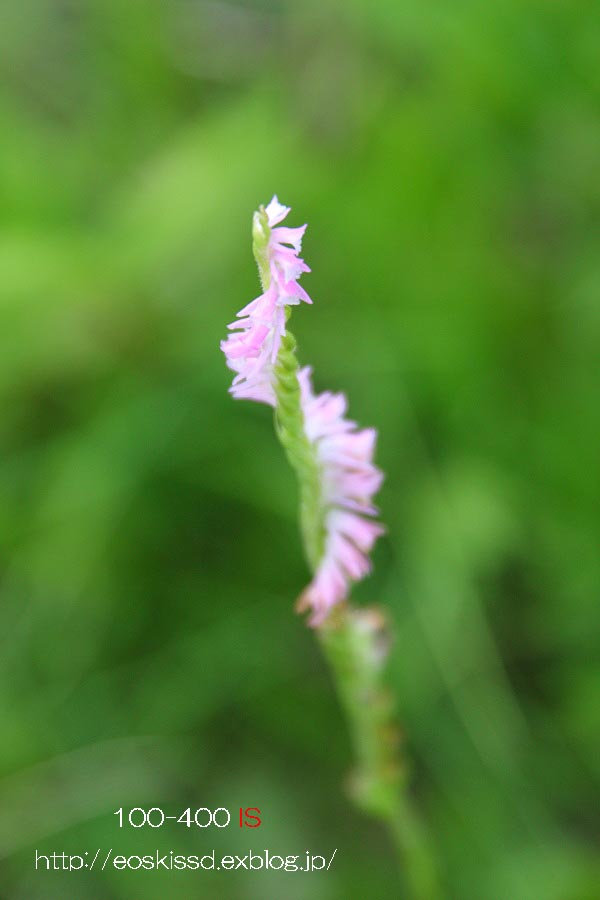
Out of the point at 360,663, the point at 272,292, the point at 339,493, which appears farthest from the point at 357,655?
the point at 272,292

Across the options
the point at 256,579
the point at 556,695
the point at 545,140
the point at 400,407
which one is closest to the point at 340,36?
the point at 545,140

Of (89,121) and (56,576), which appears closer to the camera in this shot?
(56,576)

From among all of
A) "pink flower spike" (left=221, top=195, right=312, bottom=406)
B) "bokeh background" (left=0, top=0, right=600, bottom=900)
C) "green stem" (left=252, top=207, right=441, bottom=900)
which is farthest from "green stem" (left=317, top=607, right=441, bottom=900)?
"bokeh background" (left=0, top=0, right=600, bottom=900)

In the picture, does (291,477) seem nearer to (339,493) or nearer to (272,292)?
(339,493)

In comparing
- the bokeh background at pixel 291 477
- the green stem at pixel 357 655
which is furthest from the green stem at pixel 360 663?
the bokeh background at pixel 291 477

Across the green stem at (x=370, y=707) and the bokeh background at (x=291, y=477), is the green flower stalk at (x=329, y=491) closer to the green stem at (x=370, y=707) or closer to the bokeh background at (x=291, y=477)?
the green stem at (x=370, y=707)

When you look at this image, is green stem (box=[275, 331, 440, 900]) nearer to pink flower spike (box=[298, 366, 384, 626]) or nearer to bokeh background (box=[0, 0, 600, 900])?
pink flower spike (box=[298, 366, 384, 626])

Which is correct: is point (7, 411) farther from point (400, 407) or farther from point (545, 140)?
point (545, 140)
